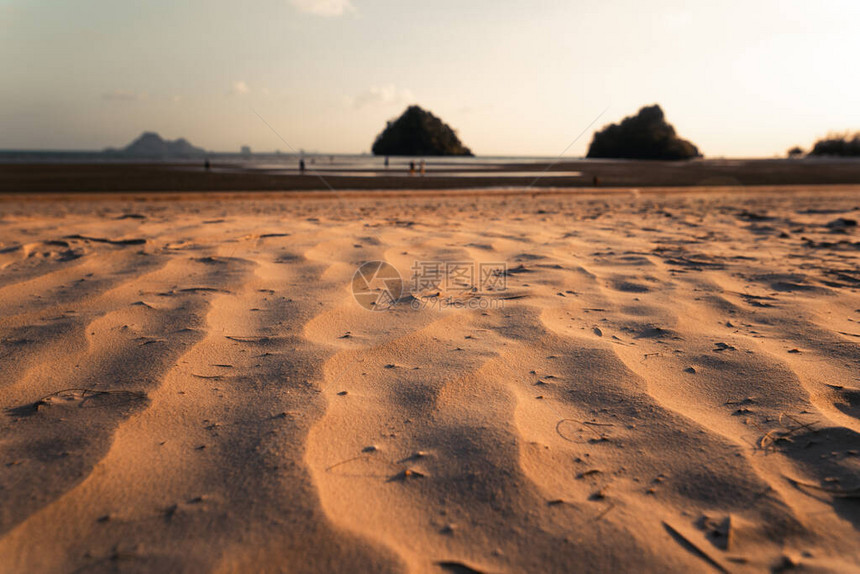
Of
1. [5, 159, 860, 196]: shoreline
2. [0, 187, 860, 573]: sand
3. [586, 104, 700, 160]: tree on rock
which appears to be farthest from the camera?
[586, 104, 700, 160]: tree on rock

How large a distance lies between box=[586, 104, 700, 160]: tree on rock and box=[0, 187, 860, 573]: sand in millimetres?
67556

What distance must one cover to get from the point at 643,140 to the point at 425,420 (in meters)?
71.9

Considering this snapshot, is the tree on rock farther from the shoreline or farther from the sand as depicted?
the sand

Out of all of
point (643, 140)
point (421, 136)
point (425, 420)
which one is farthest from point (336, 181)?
point (643, 140)

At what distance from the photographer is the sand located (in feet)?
2.65

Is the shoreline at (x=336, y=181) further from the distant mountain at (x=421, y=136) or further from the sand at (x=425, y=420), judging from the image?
the distant mountain at (x=421, y=136)

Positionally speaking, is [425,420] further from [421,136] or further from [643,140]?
[643,140]

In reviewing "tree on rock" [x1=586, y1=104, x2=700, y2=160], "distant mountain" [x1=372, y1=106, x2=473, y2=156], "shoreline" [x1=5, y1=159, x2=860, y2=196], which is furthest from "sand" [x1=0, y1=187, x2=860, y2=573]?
"tree on rock" [x1=586, y1=104, x2=700, y2=160]

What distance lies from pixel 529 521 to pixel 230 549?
0.51 metres

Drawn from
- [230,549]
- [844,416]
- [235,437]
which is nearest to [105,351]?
[235,437]

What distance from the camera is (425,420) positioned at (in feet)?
3.83

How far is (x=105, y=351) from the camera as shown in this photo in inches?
58.7

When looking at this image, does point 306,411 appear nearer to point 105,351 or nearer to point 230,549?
point 230,549

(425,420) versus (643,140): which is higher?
(643,140)
